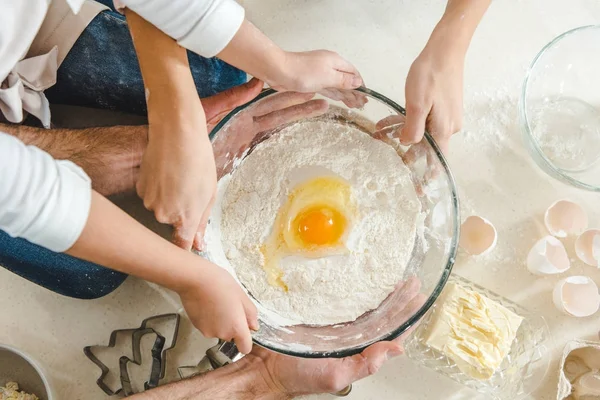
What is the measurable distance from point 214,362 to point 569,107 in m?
1.02

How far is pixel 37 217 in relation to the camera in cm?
79

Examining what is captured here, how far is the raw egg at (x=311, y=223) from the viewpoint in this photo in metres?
1.16

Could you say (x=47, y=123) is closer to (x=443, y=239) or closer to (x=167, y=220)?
(x=167, y=220)

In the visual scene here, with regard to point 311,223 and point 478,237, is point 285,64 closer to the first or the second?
point 311,223

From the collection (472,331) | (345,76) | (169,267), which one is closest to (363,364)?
(472,331)

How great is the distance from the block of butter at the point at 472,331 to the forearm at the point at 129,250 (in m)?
0.53

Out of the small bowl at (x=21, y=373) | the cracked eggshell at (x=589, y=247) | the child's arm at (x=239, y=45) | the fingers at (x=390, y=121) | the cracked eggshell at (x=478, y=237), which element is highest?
the child's arm at (x=239, y=45)

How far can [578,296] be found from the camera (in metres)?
1.24

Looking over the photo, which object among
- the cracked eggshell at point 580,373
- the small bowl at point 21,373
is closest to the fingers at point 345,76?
the cracked eggshell at point 580,373

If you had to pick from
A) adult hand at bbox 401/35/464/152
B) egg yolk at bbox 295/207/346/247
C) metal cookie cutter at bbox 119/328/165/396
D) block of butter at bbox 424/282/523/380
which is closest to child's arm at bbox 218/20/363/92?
adult hand at bbox 401/35/464/152

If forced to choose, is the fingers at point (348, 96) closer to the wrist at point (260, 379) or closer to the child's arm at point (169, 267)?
the child's arm at point (169, 267)

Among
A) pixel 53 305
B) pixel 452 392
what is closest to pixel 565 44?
pixel 452 392

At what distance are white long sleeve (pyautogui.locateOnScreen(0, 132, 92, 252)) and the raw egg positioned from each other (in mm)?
430

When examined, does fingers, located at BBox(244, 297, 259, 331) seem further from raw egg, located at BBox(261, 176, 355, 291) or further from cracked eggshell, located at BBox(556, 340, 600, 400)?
cracked eggshell, located at BBox(556, 340, 600, 400)
